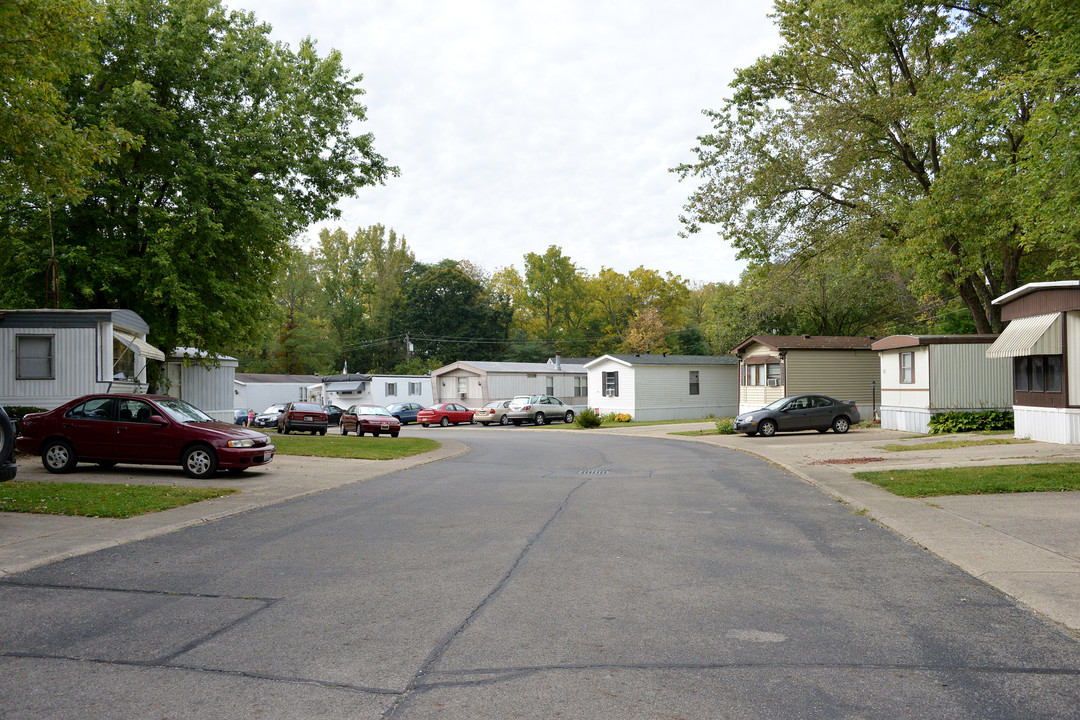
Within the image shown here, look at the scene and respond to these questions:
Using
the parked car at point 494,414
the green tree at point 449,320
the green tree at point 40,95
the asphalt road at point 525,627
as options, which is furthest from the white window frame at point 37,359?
the green tree at point 449,320

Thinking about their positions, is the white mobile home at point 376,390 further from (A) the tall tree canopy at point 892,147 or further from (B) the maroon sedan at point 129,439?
(B) the maroon sedan at point 129,439

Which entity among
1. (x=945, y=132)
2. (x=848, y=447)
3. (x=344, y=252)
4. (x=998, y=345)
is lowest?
(x=848, y=447)

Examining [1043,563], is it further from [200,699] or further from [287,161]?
[287,161]

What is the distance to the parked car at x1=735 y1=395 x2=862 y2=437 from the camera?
28688 millimetres

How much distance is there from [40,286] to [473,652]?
78.8 ft

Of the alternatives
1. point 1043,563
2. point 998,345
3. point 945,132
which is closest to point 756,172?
point 945,132

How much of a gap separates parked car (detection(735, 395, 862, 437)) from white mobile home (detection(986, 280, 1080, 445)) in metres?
7.05

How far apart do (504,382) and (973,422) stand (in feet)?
98.0

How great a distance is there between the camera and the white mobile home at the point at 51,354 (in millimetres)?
19953

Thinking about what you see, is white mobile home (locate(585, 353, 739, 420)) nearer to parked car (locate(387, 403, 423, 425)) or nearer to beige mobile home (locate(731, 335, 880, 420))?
beige mobile home (locate(731, 335, 880, 420))

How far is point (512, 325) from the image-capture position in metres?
86.2

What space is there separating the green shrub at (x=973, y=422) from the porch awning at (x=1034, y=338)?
4.34 metres

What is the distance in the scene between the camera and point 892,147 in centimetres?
Answer: 2769

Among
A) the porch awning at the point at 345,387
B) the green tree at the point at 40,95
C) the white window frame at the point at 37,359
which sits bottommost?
the porch awning at the point at 345,387
